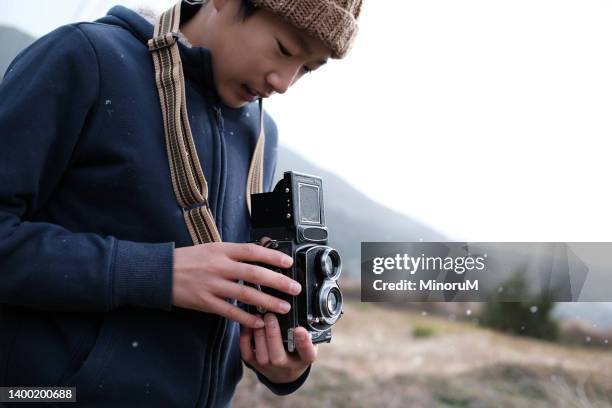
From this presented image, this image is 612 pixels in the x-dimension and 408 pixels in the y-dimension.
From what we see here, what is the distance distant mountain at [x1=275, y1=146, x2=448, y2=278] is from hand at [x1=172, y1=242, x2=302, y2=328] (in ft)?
5.96

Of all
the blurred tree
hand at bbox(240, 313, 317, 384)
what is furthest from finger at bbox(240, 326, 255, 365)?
the blurred tree

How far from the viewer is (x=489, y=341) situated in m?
2.90

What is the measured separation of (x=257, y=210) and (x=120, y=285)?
254 millimetres

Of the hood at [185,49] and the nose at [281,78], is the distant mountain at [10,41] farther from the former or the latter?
the nose at [281,78]

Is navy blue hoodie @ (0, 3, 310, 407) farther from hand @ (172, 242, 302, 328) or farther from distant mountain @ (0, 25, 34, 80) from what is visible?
distant mountain @ (0, 25, 34, 80)

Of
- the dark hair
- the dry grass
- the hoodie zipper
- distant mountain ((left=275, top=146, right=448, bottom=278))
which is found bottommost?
the dry grass

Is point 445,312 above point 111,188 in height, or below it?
below

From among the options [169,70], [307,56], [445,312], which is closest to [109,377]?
[169,70]

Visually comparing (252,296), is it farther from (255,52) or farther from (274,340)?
(255,52)

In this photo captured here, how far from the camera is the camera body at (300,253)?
32.8 inches

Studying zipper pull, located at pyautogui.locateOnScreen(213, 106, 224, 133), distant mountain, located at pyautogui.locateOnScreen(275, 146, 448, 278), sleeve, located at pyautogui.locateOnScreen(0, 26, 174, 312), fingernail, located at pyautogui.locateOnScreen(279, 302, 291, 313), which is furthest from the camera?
distant mountain, located at pyautogui.locateOnScreen(275, 146, 448, 278)

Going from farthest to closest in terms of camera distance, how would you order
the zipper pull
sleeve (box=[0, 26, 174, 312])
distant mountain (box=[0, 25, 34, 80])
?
distant mountain (box=[0, 25, 34, 80])
the zipper pull
sleeve (box=[0, 26, 174, 312])

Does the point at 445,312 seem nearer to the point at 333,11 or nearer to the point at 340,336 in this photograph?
the point at 340,336

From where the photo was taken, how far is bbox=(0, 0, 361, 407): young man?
0.68 m
